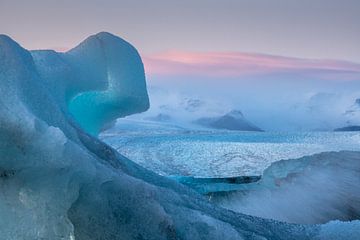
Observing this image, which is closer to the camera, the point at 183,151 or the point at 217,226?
the point at 217,226

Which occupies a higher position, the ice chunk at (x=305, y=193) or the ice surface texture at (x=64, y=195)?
the ice surface texture at (x=64, y=195)

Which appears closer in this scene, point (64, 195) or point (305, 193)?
point (64, 195)

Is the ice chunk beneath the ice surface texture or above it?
beneath

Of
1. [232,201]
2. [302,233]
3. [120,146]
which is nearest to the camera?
[302,233]

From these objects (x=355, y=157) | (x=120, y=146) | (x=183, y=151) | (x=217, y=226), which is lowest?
(x=120, y=146)

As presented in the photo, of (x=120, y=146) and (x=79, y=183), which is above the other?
(x=79, y=183)

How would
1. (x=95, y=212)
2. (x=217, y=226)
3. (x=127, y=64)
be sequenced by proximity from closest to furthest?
(x=95, y=212) < (x=217, y=226) < (x=127, y=64)

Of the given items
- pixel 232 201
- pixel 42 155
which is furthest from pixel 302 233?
pixel 232 201

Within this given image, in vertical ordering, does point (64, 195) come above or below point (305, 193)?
above

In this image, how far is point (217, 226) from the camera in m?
2.38

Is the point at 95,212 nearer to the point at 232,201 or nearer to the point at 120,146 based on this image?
the point at 232,201

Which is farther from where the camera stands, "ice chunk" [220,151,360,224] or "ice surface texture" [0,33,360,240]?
"ice chunk" [220,151,360,224]

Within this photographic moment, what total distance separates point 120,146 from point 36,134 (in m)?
13.0

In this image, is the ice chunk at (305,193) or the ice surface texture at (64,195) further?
the ice chunk at (305,193)
